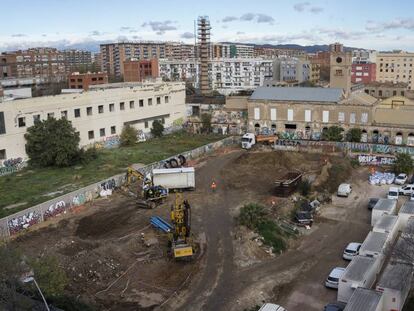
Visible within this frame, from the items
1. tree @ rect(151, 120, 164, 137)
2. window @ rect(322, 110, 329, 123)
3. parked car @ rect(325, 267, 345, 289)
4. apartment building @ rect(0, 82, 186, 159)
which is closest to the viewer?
parked car @ rect(325, 267, 345, 289)

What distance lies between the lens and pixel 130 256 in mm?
26938

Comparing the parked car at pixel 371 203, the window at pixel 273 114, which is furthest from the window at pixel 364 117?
the parked car at pixel 371 203

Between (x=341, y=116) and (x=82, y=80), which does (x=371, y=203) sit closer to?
(x=341, y=116)

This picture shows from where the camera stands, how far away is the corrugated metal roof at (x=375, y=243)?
2469 centimetres

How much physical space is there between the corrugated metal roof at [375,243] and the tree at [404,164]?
59.7ft

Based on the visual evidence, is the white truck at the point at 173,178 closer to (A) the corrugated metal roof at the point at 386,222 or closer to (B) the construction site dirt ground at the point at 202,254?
(B) the construction site dirt ground at the point at 202,254

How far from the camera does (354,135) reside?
176 feet

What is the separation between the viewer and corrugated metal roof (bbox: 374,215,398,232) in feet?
90.0

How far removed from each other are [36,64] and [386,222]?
420 feet

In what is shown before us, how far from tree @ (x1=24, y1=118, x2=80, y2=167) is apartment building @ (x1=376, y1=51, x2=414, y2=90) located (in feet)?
348

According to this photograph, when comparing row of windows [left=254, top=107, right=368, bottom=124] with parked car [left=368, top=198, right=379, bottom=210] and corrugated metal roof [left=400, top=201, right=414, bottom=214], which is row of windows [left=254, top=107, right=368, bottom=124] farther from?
corrugated metal roof [left=400, top=201, right=414, bottom=214]

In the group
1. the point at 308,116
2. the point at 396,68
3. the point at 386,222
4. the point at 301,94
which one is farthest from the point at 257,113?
the point at 396,68

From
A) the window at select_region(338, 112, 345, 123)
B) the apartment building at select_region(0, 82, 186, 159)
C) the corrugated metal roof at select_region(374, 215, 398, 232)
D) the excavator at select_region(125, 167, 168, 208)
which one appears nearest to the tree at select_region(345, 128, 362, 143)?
the window at select_region(338, 112, 345, 123)

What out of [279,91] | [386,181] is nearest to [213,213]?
[386,181]
